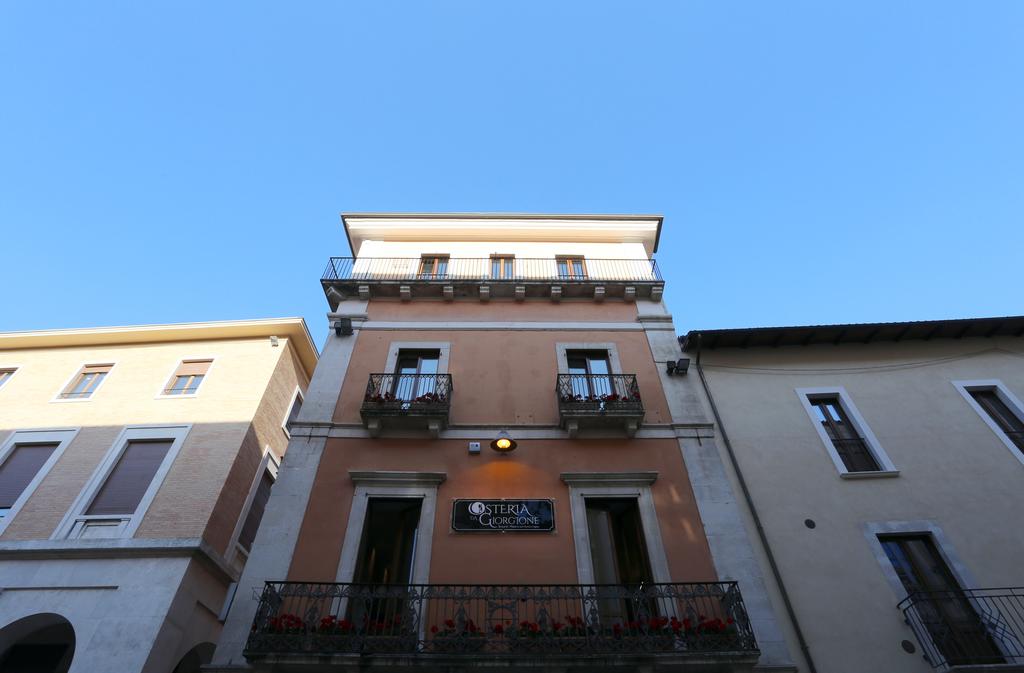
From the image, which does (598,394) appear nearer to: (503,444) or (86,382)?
(503,444)

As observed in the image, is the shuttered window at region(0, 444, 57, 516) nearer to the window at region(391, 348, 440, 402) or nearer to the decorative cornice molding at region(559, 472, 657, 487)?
the window at region(391, 348, 440, 402)

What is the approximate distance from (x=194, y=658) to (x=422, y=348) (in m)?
8.83

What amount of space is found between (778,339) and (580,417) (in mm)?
5850

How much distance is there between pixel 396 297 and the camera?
613 inches

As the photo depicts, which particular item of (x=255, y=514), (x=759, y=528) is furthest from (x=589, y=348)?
(x=255, y=514)

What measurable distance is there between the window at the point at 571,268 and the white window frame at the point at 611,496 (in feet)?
22.4

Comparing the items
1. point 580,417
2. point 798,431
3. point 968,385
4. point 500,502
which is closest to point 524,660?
point 500,502

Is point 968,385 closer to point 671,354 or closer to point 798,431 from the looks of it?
point 798,431

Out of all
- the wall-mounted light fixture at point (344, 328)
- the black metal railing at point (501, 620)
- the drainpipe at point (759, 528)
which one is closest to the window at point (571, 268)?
the drainpipe at point (759, 528)

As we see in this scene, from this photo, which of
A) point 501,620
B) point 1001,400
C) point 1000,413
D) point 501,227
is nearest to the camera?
point 501,620

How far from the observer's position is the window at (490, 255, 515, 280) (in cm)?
1647

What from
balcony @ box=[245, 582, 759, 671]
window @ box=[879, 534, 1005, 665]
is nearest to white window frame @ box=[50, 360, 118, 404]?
balcony @ box=[245, 582, 759, 671]

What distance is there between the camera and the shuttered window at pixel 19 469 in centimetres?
1322

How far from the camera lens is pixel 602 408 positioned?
12.0m
